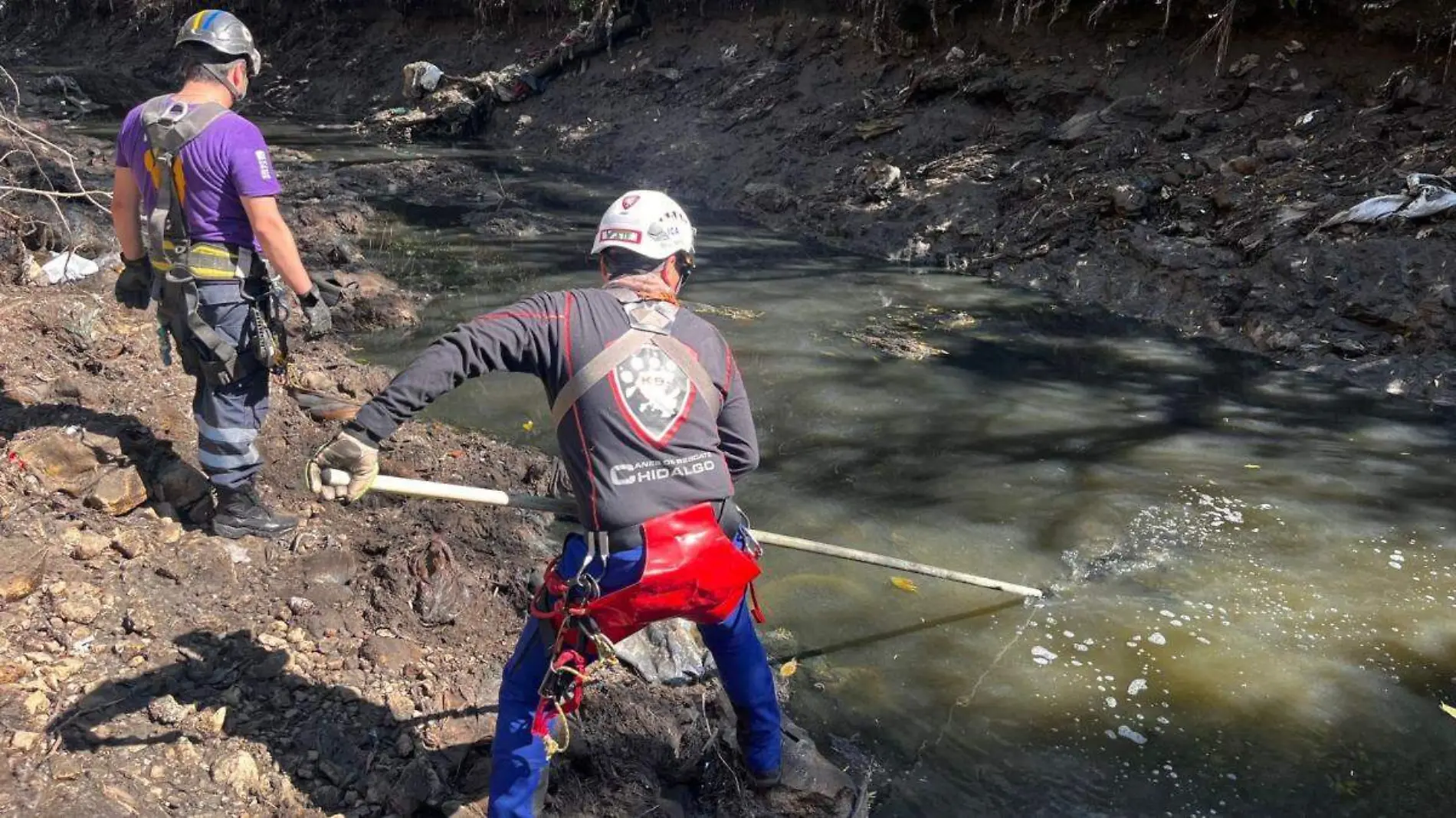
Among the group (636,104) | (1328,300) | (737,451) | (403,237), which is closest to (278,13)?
(636,104)

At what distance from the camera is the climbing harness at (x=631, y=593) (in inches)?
98.2

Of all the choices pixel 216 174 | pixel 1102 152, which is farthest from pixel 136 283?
pixel 1102 152

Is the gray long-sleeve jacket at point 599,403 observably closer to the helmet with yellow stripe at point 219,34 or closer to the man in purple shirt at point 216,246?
the man in purple shirt at point 216,246

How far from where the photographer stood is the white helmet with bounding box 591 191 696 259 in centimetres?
263

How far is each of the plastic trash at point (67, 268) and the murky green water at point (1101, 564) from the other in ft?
5.49

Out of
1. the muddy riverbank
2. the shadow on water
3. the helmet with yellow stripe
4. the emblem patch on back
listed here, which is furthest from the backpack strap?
the muddy riverbank

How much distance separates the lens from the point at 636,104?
51.2ft

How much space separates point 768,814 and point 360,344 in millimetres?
5018

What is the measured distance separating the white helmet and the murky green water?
185 centimetres

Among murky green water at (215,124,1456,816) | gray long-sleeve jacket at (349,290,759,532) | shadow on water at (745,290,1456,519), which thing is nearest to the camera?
gray long-sleeve jacket at (349,290,759,532)

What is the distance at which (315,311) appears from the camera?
381 cm

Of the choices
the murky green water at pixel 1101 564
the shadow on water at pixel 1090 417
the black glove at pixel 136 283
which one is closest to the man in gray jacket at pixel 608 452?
the murky green water at pixel 1101 564

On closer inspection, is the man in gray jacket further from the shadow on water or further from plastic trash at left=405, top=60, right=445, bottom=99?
plastic trash at left=405, top=60, right=445, bottom=99

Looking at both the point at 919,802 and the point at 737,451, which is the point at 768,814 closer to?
the point at 919,802
